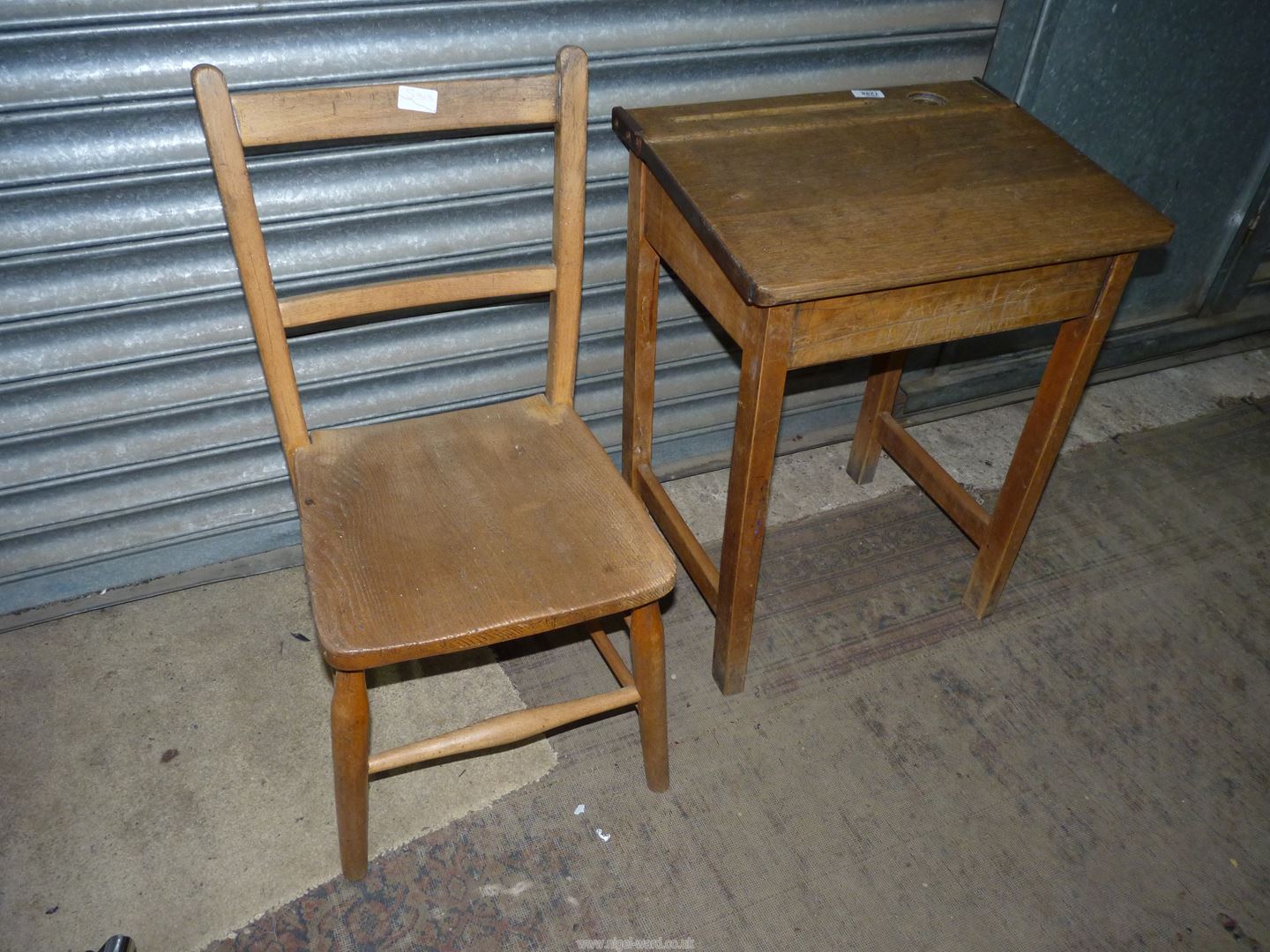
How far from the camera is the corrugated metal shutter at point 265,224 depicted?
4.89 ft

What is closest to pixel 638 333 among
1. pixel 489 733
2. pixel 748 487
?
pixel 748 487

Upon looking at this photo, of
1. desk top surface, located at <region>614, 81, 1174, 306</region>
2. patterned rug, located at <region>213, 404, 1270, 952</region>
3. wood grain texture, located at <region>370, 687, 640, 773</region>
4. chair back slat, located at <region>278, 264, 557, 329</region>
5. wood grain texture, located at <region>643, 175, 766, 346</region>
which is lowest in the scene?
patterned rug, located at <region>213, 404, 1270, 952</region>

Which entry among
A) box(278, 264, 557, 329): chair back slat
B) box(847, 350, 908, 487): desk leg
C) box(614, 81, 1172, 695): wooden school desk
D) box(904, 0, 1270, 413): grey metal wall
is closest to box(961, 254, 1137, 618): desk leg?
box(614, 81, 1172, 695): wooden school desk

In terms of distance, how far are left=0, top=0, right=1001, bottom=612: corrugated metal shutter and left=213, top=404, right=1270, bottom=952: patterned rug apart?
25.4 inches

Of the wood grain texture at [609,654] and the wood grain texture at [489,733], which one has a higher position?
the wood grain texture at [489,733]

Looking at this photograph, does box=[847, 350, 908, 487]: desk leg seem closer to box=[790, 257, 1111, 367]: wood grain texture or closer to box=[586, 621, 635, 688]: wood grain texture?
box=[790, 257, 1111, 367]: wood grain texture

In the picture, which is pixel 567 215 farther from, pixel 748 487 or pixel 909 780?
pixel 909 780

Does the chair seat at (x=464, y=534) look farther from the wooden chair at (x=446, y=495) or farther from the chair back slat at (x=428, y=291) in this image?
the chair back slat at (x=428, y=291)

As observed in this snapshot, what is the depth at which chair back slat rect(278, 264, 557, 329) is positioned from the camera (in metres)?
1.43

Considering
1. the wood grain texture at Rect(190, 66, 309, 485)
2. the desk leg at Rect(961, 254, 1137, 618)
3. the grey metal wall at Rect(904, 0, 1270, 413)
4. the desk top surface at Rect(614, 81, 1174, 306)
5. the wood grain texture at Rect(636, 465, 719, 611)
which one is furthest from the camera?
the grey metal wall at Rect(904, 0, 1270, 413)

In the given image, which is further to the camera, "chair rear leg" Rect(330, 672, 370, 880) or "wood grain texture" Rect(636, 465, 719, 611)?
"wood grain texture" Rect(636, 465, 719, 611)

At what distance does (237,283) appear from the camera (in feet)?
5.61

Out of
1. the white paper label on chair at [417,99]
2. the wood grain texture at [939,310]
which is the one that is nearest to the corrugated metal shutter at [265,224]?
the white paper label on chair at [417,99]

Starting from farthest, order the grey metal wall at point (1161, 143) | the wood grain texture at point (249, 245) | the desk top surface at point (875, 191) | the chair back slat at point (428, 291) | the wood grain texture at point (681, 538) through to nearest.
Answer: the grey metal wall at point (1161, 143) < the wood grain texture at point (681, 538) < the chair back slat at point (428, 291) < the desk top surface at point (875, 191) < the wood grain texture at point (249, 245)
